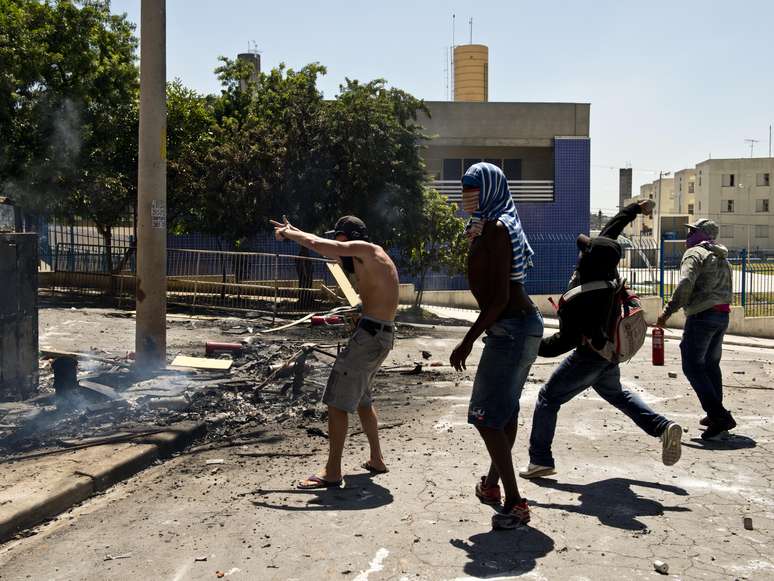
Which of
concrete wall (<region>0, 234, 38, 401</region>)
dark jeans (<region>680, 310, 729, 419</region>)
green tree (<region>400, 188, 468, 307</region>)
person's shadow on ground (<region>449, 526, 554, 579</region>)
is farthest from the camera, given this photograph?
green tree (<region>400, 188, 468, 307</region>)

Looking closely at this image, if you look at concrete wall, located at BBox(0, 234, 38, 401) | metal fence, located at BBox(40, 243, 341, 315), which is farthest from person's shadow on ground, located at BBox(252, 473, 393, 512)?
metal fence, located at BBox(40, 243, 341, 315)

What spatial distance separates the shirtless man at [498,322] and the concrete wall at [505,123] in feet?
86.7

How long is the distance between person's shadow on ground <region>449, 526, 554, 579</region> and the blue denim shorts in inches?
22.2

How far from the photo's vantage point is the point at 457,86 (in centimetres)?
4141

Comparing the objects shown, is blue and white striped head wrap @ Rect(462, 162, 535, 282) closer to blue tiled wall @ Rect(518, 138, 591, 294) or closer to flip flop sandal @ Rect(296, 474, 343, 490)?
flip flop sandal @ Rect(296, 474, 343, 490)

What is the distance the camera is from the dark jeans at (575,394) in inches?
218

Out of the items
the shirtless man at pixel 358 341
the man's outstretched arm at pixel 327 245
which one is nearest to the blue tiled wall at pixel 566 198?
the shirtless man at pixel 358 341

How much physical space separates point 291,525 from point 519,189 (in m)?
27.2

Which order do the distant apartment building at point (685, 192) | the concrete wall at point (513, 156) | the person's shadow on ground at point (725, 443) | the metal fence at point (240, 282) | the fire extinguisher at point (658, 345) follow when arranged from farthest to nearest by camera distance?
the distant apartment building at point (685, 192), the concrete wall at point (513, 156), the metal fence at point (240, 282), the fire extinguisher at point (658, 345), the person's shadow on ground at point (725, 443)

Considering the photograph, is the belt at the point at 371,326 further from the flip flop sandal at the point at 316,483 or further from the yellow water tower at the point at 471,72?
the yellow water tower at the point at 471,72

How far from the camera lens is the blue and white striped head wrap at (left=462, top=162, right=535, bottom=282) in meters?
4.66

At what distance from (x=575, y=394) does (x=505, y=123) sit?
26.4 metres

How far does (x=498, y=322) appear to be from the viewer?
4.70 metres

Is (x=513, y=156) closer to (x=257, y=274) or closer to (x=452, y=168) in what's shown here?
(x=452, y=168)
